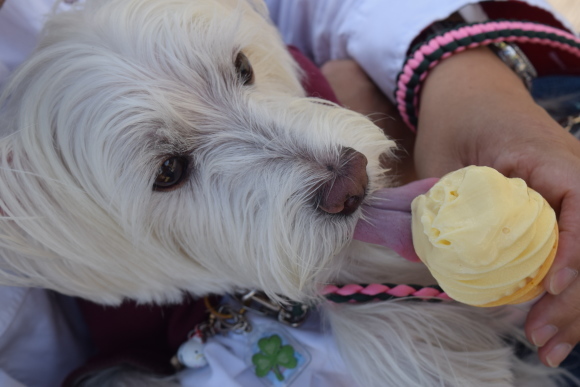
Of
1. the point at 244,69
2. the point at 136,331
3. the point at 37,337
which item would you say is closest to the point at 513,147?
the point at 244,69

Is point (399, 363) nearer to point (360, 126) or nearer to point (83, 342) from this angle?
point (360, 126)

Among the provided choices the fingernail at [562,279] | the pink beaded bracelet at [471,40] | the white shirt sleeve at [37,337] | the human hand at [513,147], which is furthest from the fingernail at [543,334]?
the white shirt sleeve at [37,337]

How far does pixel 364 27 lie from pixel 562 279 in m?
1.15

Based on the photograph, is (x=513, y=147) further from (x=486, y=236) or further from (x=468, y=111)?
(x=486, y=236)

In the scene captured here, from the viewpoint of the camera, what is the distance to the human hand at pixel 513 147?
882mm

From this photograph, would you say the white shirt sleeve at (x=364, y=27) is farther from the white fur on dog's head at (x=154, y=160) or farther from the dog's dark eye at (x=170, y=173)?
the dog's dark eye at (x=170, y=173)

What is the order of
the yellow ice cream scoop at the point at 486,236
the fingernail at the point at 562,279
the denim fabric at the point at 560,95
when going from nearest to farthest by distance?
the yellow ice cream scoop at the point at 486,236 → the fingernail at the point at 562,279 → the denim fabric at the point at 560,95

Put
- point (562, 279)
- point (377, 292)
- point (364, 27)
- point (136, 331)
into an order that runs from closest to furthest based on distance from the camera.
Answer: point (562, 279) < point (377, 292) < point (136, 331) < point (364, 27)

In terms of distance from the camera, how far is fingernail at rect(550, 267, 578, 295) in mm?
829

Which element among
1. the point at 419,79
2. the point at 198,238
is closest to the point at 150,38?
the point at 198,238

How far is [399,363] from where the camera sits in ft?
3.72

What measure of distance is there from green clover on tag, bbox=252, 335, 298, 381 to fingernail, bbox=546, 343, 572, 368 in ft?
2.01

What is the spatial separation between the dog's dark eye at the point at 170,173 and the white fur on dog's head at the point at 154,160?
0.02 metres

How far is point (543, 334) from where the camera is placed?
0.97m
